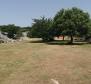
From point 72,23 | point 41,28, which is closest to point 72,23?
point 72,23

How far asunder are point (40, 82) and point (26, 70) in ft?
11.9

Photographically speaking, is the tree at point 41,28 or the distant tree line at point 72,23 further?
the tree at point 41,28

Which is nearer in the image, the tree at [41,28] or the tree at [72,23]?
the tree at [72,23]

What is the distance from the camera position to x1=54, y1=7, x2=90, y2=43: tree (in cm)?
5219

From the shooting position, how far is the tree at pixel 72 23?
52188 mm

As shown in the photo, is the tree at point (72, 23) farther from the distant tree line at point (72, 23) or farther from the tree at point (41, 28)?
the tree at point (41, 28)

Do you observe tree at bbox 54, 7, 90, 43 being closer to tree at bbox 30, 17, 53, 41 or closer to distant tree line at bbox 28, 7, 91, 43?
distant tree line at bbox 28, 7, 91, 43

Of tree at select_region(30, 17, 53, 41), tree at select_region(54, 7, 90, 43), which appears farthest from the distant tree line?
tree at select_region(30, 17, 53, 41)

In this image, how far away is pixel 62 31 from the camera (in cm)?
5278

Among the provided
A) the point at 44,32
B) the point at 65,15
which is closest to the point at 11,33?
the point at 44,32

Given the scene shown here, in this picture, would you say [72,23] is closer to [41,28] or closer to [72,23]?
[72,23]

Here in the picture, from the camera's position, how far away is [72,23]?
5222 centimetres

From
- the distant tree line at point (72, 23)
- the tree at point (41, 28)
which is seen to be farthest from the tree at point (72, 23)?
the tree at point (41, 28)

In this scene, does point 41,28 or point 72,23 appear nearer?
point 72,23
